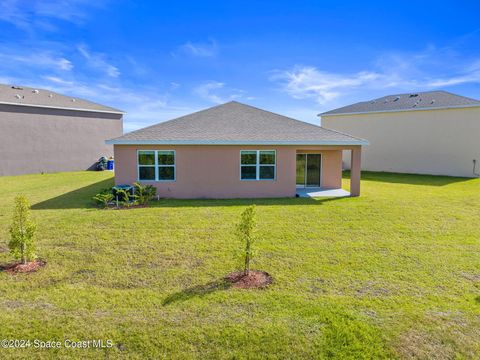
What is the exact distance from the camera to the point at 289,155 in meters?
14.0

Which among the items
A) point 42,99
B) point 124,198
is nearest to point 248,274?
point 124,198

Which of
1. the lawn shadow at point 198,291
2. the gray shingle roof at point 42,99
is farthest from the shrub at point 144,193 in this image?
the gray shingle roof at point 42,99

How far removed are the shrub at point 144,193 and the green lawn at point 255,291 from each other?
6.57 feet

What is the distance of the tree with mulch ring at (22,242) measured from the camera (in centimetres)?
616

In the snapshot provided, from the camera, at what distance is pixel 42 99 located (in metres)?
25.2

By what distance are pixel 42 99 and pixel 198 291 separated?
26.9 m

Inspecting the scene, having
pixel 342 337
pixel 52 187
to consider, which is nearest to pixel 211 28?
pixel 52 187

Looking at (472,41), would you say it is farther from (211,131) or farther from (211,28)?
(211,131)

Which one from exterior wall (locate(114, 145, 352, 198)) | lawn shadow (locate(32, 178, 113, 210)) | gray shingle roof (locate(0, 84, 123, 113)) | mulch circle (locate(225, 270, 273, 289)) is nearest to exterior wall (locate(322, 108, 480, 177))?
exterior wall (locate(114, 145, 352, 198))

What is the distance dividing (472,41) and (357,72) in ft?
24.0

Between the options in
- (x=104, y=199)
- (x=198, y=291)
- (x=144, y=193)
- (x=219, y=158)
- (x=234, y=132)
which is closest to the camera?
(x=198, y=291)

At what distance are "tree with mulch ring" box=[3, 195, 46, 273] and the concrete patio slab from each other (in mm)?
11039

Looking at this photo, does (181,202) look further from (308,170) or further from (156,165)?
(308,170)

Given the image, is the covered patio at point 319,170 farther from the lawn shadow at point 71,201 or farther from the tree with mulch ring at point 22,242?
the tree with mulch ring at point 22,242
